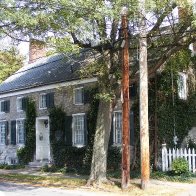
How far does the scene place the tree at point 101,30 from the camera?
1353 centimetres

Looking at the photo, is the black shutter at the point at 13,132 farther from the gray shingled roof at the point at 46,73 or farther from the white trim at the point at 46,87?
the gray shingled roof at the point at 46,73

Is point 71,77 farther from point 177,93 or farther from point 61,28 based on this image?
point 61,28

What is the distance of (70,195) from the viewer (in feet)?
47.0

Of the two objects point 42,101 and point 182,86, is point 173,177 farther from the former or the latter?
point 42,101

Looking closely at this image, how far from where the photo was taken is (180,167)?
1752 cm

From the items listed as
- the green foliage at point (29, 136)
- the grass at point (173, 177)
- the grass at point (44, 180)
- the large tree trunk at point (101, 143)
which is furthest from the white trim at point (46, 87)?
the grass at point (173, 177)

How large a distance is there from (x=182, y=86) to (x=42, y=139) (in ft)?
30.6

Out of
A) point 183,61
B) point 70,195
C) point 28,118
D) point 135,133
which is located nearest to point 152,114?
point 135,133

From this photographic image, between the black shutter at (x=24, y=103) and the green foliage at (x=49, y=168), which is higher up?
the black shutter at (x=24, y=103)

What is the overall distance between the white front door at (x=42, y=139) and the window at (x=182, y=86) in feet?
27.7

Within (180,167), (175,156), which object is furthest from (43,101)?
(180,167)

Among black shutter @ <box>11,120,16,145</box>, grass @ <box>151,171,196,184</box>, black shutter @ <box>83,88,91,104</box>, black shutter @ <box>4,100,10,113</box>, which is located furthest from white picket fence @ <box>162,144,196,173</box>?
black shutter @ <box>4,100,10,113</box>

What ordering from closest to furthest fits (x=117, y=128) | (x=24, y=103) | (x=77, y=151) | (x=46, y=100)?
(x=117, y=128) → (x=77, y=151) → (x=46, y=100) → (x=24, y=103)

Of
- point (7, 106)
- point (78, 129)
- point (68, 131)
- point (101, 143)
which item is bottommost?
point (101, 143)
